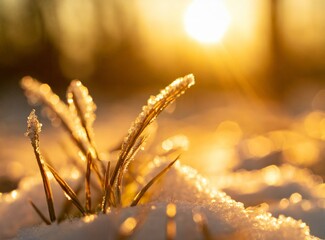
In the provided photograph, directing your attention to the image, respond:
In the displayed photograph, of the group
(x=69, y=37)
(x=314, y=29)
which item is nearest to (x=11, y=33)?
(x=69, y=37)

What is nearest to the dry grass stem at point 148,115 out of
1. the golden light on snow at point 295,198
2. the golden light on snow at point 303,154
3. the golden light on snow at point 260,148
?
the golden light on snow at point 295,198

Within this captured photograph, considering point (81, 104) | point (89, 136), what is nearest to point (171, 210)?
point (89, 136)

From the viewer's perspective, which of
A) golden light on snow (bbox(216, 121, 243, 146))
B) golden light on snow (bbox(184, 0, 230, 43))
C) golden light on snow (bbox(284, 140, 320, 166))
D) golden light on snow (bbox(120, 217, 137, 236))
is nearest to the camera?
golden light on snow (bbox(120, 217, 137, 236))

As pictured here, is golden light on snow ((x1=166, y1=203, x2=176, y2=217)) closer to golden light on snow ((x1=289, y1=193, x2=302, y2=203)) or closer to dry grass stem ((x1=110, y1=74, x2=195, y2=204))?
dry grass stem ((x1=110, y1=74, x2=195, y2=204))

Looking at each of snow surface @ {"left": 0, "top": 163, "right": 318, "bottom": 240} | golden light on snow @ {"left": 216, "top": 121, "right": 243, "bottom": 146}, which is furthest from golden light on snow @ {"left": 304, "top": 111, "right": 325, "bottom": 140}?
snow surface @ {"left": 0, "top": 163, "right": 318, "bottom": 240}

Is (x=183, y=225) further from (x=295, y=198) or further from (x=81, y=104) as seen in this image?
(x=295, y=198)

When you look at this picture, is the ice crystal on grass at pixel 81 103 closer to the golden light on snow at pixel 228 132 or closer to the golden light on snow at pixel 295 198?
the golden light on snow at pixel 295 198
